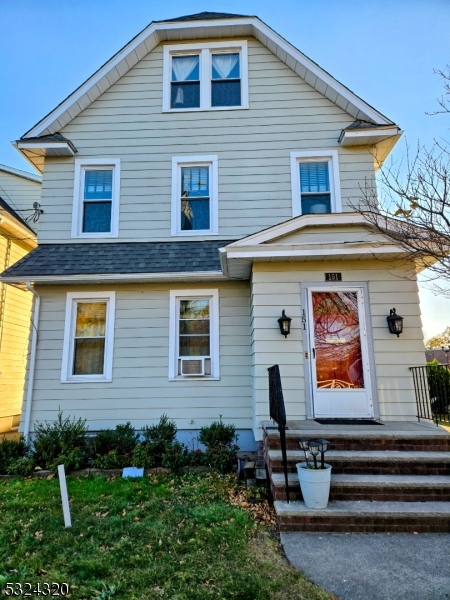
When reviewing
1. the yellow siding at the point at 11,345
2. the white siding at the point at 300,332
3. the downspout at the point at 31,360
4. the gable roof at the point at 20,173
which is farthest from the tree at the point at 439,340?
the downspout at the point at 31,360

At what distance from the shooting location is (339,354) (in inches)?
233

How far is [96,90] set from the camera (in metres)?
7.75

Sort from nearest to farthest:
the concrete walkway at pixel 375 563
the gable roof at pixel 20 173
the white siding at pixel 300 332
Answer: the concrete walkway at pixel 375 563 → the white siding at pixel 300 332 → the gable roof at pixel 20 173

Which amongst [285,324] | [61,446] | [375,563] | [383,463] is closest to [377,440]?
[383,463]

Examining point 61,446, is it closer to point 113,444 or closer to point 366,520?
point 113,444

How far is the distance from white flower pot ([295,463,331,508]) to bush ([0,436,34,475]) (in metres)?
4.31

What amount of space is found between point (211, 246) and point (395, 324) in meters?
3.57

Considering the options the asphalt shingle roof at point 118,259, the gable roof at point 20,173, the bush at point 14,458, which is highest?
the gable roof at point 20,173

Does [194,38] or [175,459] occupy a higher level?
[194,38]

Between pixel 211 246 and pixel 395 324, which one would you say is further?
pixel 211 246

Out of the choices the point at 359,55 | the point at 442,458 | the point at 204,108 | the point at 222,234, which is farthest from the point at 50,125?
the point at 442,458

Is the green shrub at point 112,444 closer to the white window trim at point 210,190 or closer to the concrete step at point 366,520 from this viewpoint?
the concrete step at point 366,520

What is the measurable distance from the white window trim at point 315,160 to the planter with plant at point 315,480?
4.68m

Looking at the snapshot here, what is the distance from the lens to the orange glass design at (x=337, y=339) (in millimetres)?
5820
